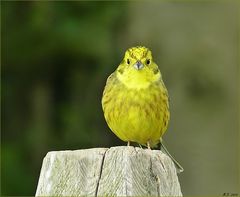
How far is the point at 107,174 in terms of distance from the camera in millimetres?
3125

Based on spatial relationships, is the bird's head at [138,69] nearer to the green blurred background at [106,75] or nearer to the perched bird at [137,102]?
the perched bird at [137,102]

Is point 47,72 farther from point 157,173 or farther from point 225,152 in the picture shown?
point 157,173

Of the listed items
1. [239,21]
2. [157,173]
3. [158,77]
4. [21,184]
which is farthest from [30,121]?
[157,173]

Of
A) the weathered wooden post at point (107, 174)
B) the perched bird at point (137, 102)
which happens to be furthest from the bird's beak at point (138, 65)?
the weathered wooden post at point (107, 174)

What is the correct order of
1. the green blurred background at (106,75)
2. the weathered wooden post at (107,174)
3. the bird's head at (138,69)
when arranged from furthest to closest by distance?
the green blurred background at (106,75) < the bird's head at (138,69) < the weathered wooden post at (107,174)

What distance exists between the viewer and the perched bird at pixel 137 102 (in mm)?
4711

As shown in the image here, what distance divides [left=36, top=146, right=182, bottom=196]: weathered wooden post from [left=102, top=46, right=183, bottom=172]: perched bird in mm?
1470

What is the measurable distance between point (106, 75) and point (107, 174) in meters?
4.61

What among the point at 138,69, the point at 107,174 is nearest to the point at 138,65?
the point at 138,69

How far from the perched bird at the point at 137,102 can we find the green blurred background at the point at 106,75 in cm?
271

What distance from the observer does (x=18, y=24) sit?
765cm

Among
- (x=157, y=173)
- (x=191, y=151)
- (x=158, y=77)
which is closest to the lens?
(x=157, y=173)

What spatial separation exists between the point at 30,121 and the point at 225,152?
1.78 m

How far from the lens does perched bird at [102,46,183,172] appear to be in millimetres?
4711
